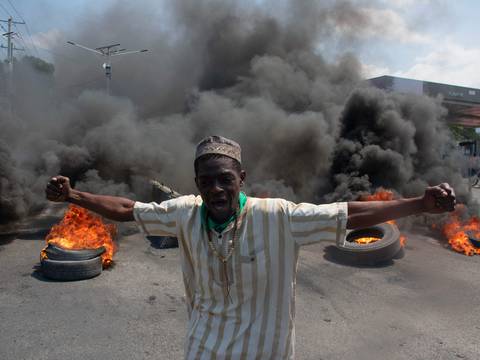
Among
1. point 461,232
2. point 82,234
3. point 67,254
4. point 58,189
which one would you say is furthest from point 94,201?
point 461,232

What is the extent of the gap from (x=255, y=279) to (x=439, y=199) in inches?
33.3

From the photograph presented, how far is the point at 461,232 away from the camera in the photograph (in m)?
9.19

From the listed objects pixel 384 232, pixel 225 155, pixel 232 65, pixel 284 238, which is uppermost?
pixel 232 65

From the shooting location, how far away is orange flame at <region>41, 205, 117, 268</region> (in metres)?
6.88

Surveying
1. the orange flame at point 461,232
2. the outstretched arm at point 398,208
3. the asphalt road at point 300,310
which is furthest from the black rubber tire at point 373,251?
the outstretched arm at point 398,208

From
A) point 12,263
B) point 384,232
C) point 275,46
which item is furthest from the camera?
point 275,46

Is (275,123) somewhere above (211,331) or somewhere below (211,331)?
above

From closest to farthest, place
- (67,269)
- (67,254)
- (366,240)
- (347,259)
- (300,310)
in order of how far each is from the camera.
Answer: (300,310) → (67,269) → (67,254) → (347,259) → (366,240)

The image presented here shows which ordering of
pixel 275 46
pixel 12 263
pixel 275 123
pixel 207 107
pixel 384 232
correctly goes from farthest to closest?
pixel 275 46 → pixel 207 107 → pixel 275 123 → pixel 384 232 → pixel 12 263

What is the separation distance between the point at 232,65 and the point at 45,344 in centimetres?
2150

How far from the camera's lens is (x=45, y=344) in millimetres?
4203

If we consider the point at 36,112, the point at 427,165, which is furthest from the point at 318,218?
the point at 36,112

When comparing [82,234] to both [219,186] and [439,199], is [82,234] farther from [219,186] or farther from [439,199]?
[439,199]

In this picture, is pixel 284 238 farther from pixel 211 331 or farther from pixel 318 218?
pixel 211 331
